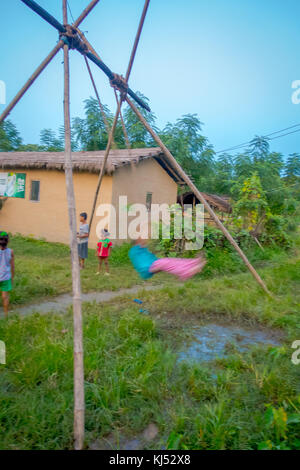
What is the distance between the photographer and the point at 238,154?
51.5 ft

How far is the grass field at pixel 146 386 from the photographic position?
77.4 inches

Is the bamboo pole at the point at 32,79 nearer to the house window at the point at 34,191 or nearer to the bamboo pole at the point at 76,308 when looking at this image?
the bamboo pole at the point at 76,308

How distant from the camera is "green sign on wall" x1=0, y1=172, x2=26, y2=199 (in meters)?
10.7

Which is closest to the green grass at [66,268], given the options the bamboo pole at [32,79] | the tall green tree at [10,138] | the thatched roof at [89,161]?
the thatched roof at [89,161]

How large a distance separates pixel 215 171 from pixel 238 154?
139 inches

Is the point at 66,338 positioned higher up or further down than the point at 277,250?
further down

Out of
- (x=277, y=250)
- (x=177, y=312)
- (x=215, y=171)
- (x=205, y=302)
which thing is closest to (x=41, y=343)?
(x=177, y=312)

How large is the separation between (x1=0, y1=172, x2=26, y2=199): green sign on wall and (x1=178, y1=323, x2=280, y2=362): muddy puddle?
29.9 feet

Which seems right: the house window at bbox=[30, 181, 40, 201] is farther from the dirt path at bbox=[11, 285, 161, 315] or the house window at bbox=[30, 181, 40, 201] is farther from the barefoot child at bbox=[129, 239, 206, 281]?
the barefoot child at bbox=[129, 239, 206, 281]

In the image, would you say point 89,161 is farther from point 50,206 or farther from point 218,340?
point 218,340

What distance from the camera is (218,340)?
351cm

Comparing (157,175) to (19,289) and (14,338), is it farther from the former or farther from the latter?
(14,338)

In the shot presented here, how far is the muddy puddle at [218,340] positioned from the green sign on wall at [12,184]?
911 centimetres

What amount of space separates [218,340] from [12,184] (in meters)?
10.0
